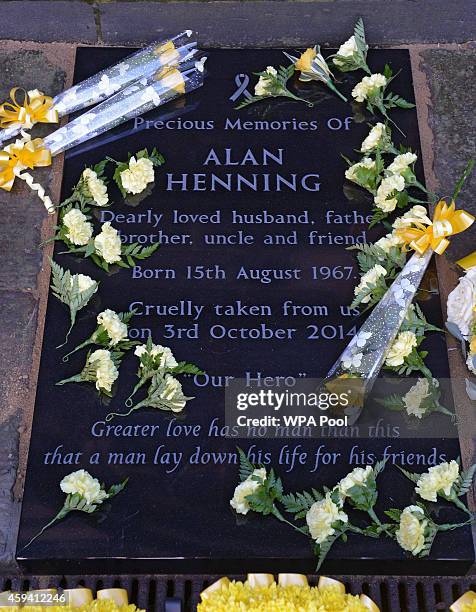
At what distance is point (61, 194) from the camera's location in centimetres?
328

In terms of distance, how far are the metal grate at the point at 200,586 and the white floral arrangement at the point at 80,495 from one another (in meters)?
0.19

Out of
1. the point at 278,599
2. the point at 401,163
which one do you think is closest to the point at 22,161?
the point at 401,163

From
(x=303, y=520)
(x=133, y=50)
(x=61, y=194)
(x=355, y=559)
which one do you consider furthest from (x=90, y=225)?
(x=355, y=559)

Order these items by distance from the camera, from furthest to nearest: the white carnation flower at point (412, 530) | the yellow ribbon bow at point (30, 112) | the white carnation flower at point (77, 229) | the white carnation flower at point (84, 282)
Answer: the yellow ribbon bow at point (30, 112) → the white carnation flower at point (77, 229) → the white carnation flower at point (84, 282) → the white carnation flower at point (412, 530)

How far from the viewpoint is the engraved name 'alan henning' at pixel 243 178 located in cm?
327

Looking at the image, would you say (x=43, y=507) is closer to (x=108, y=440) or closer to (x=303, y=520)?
(x=108, y=440)

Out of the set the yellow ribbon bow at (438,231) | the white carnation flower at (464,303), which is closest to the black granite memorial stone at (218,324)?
the white carnation flower at (464,303)

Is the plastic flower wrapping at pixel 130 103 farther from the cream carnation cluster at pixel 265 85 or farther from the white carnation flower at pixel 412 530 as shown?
the white carnation flower at pixel 412 530

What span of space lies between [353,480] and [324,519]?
0.18 meters

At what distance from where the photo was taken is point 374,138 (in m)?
3.33

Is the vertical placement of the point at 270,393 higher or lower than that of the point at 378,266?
lower

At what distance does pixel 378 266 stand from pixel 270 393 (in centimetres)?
73

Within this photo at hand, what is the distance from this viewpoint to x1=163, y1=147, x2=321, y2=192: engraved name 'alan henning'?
327 cm

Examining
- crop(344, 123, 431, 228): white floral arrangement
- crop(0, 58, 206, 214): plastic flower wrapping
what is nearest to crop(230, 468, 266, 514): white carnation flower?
crop(344, 123, 431, 228): white floral arrangement
